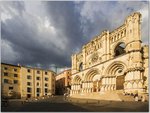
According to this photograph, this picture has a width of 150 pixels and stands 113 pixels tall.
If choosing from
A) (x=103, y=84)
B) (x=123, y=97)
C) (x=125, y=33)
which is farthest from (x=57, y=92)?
(x=123, y=97)

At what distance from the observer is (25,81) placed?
223 feet

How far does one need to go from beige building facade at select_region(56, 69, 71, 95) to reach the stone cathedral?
60.3 feet

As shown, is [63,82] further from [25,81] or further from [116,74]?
[116,74]

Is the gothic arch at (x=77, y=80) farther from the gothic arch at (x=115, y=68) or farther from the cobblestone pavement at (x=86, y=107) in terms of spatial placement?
the cobblestone pavement at (x=86, y=107)

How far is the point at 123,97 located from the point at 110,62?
542 inches

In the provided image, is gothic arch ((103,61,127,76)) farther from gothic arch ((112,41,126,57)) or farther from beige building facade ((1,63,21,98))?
beige building facade ((1,63,21,98))

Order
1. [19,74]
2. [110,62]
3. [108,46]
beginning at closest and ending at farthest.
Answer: [110,62], [108,46], [19,74]

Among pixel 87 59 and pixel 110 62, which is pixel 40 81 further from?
pixel 110 62

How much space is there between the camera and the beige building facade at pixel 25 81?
211 ft

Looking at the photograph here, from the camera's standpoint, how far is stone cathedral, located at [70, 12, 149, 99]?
41500mm

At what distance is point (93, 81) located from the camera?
2274 inches

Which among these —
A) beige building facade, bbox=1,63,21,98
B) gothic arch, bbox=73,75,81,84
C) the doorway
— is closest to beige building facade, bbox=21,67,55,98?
beige building facade, bbox=1,63,21,98

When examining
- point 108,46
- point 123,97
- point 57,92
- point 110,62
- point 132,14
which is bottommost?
point 57,92

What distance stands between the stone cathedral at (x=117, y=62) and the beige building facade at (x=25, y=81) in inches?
527
